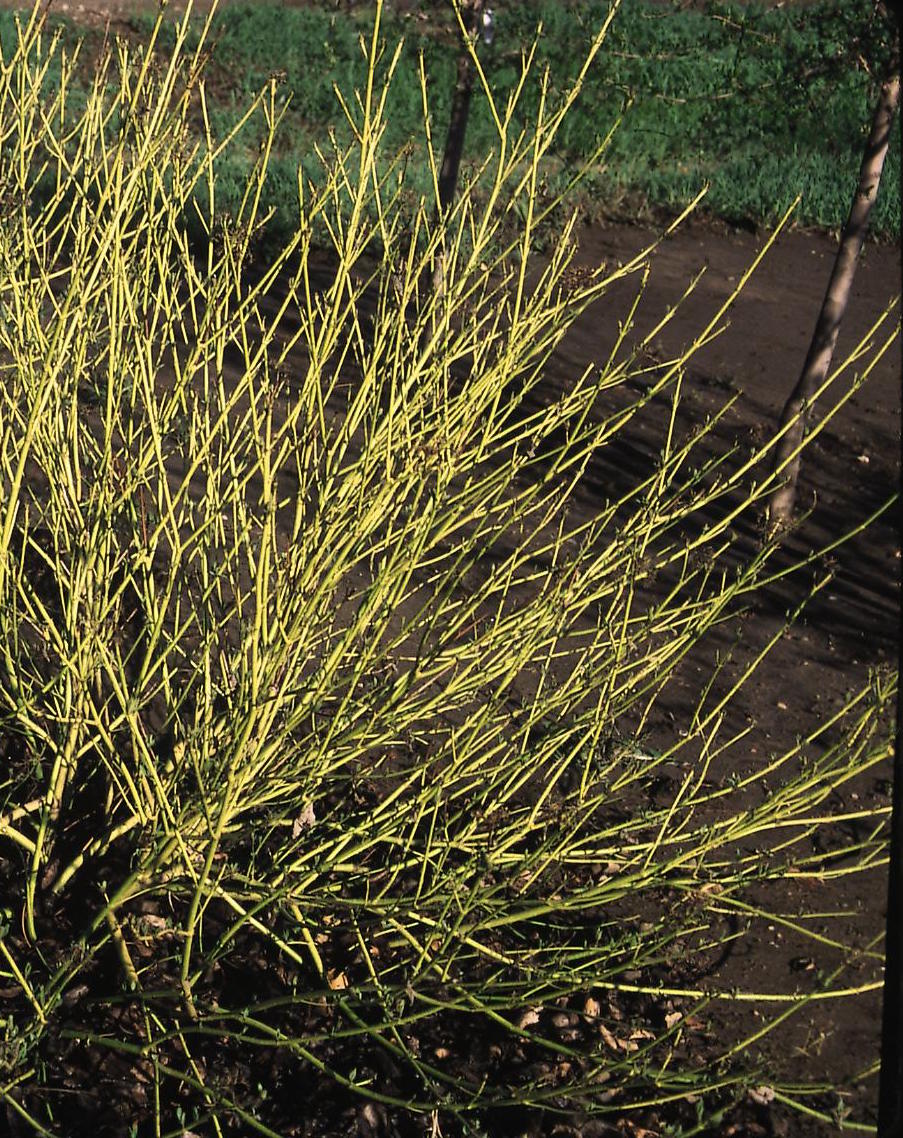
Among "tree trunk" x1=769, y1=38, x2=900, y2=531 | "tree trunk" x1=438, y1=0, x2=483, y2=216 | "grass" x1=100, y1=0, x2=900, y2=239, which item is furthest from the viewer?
"grass" x1=100, y1=0, x2=900, y2=239

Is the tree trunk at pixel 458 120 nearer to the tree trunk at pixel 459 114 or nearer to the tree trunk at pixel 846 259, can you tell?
the tree trunk at pixel 459 114

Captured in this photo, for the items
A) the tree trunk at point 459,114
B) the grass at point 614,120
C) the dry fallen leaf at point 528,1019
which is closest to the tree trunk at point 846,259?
the grass at point 614,120

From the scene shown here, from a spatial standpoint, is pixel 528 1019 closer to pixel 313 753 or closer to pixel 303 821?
pixel 303 821

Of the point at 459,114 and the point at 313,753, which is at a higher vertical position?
the point at 459,114

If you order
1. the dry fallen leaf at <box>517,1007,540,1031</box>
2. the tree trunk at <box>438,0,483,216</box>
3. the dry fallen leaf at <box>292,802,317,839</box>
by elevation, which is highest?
the tree trunk at <box>438,0,483,216</box>

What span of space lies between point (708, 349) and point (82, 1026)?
6638 mm

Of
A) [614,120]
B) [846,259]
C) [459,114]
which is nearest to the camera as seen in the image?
[846,259]

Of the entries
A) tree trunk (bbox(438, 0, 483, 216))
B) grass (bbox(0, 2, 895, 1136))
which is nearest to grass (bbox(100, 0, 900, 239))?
tree trunk (bbox(438, 0, 483, 216))

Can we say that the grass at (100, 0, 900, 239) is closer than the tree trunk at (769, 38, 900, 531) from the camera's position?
No

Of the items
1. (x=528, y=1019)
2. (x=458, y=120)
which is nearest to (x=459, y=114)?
(x=458, y=120)

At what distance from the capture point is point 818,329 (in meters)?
5.76

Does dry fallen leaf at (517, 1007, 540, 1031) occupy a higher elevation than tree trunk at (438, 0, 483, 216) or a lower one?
lower

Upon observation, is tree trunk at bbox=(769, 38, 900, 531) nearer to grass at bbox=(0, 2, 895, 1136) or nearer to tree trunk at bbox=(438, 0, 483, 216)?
tree trunk at bbox=(438, 0, 483, 216)

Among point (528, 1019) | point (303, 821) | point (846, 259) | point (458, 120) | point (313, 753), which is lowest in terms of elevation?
point (528, 1019)
